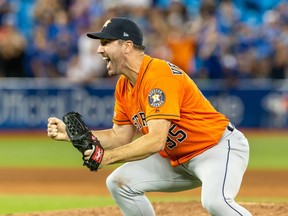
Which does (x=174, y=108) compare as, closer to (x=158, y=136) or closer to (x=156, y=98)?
(x=156, y=98)

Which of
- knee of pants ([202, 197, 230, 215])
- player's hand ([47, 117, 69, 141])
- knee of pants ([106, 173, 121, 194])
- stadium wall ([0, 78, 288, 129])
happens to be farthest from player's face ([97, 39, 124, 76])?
stadium wall ([0, 78, 288, 129])

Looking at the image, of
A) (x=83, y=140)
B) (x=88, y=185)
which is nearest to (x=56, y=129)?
(x=83, y=140)

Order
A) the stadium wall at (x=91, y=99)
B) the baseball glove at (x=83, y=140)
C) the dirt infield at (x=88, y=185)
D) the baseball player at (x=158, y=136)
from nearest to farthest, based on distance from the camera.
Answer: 1. the baseball glove at (x=83, y=140)
2. the baseball player at (x=158, y=136)
3. the dirt infield at (x=88, y=185)
4. the stadium wall at (x=91, y=99)

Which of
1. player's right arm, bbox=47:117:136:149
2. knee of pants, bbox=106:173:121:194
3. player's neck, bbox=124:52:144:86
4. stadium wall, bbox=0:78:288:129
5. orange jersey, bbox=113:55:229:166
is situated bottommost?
stadium wall, bbox=0:78:288:129

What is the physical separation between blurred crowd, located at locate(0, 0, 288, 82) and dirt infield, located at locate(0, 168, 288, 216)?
4.38 meters

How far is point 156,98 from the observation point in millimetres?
5863

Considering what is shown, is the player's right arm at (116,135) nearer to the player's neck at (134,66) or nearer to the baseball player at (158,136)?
the baseball player at (158,136)

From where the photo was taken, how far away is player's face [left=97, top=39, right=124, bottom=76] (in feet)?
19.8

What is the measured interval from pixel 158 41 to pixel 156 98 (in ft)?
36.8

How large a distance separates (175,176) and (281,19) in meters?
12.1

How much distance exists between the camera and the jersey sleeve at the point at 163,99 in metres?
5.83

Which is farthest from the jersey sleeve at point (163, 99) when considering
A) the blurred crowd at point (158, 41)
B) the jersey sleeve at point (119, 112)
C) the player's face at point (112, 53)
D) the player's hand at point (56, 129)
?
the blurred crowd at point (158, 41)

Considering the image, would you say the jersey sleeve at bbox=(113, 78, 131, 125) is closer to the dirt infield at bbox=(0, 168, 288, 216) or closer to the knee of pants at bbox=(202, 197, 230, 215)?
the knee of pants at bbox=(202, 197, 230, 215)

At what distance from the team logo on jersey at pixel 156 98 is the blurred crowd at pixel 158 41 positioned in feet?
36.1
